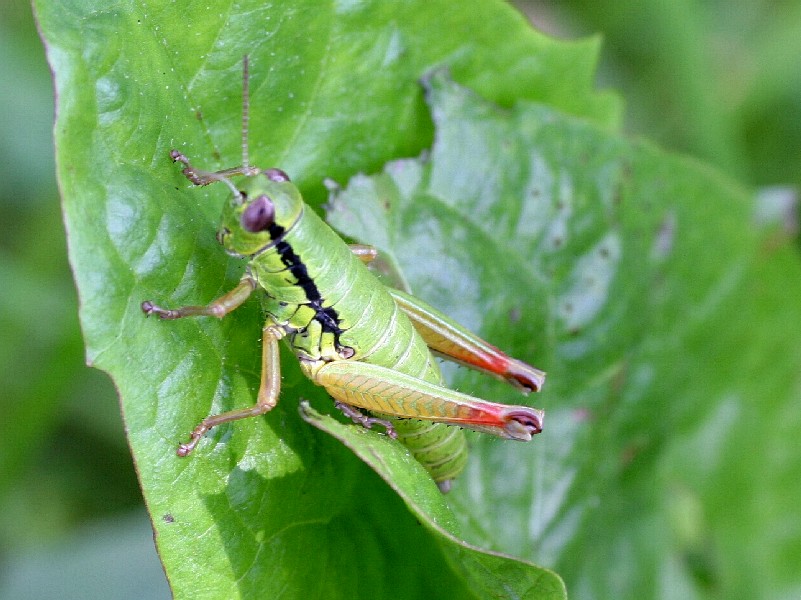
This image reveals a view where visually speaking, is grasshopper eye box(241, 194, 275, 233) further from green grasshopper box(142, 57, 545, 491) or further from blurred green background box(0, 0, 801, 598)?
blurred green background box(0, 0, 801, 598)

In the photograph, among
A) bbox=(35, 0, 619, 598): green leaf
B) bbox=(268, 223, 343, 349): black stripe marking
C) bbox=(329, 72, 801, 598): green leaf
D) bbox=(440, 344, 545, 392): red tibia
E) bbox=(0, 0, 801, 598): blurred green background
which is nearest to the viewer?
bbox=(35, 0, 619, 598): green leaf

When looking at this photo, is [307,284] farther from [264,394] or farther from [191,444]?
[191,444]

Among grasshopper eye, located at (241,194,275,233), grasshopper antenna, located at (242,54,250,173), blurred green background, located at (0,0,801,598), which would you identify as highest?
grasshopper antenna, located at (242,54,250,173)

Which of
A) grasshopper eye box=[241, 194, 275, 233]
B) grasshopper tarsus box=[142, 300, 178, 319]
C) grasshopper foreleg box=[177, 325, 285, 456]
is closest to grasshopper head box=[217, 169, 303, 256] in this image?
grasshopper eye box=[241, 194, 275, 233]

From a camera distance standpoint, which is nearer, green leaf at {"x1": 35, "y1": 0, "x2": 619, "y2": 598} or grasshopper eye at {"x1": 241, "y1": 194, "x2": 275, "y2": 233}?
green leaf at {"x1": 35, "y1": 0, "x2": 619, "y2": 598}

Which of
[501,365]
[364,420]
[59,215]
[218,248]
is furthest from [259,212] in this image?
[59,215]

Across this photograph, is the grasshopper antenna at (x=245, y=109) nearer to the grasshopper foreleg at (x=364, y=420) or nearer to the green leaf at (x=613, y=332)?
the green leaf at (x=613, y=332)

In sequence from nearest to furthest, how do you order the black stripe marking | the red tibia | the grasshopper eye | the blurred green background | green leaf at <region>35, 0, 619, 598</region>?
green leaf at <region>35, 0, 619, 598</region>, the grasshopper eye, the black stripe marking, the red tibia, the blurred green background
